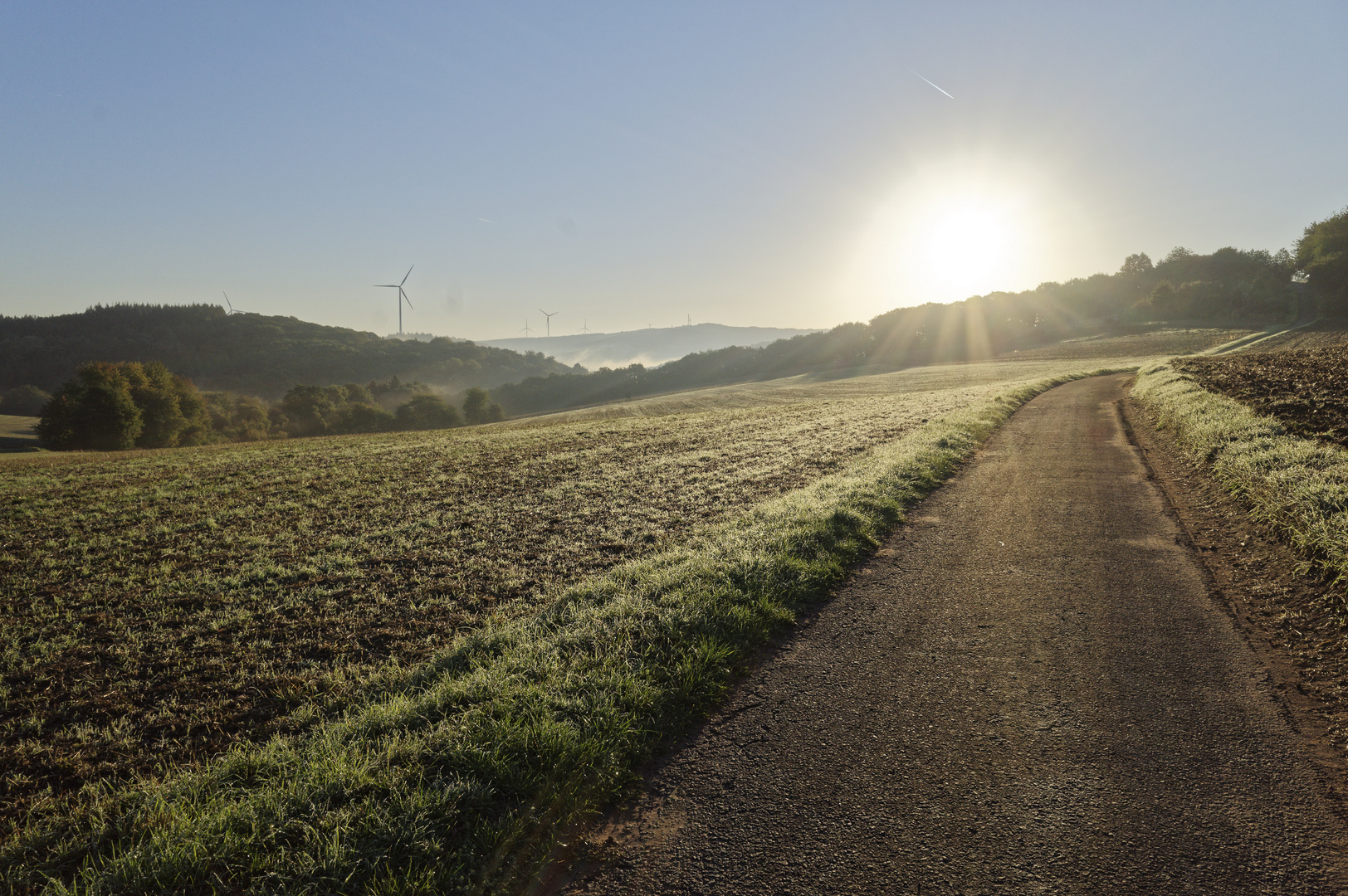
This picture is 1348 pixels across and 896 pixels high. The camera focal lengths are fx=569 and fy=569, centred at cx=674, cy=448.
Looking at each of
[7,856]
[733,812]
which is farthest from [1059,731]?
[7,856]

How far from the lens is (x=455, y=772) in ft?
13.0

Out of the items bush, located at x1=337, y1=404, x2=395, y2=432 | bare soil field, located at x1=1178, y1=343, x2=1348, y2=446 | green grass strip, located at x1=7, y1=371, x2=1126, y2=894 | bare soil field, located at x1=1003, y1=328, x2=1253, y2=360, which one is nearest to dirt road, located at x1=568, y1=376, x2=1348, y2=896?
green grass strip, located at x1=7, y1=371, x2=1126, y2=894

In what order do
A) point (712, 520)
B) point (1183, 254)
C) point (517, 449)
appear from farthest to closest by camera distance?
point (1183, 254) → point (517, 449) → point (712, 520)

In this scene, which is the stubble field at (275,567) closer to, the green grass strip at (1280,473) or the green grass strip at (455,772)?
the green grass strip at (455,772)

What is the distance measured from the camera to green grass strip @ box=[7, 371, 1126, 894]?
325 cm

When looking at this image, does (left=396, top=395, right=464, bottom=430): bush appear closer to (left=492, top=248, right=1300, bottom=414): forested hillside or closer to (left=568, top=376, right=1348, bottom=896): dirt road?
(left=492, top=248, right=1300, bottom=414): forested hillside

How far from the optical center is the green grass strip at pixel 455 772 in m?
3.25

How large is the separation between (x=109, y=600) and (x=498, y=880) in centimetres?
975

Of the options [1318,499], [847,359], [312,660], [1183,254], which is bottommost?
[312,660]

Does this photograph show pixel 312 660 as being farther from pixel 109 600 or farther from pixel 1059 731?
pixel 1059 731

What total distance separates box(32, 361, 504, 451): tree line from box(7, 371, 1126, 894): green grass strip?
219ft

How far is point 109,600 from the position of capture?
898cm

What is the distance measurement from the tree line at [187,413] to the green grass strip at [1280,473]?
2890 inches

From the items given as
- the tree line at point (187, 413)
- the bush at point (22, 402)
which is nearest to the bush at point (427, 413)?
the tree line at point (187, 413)
